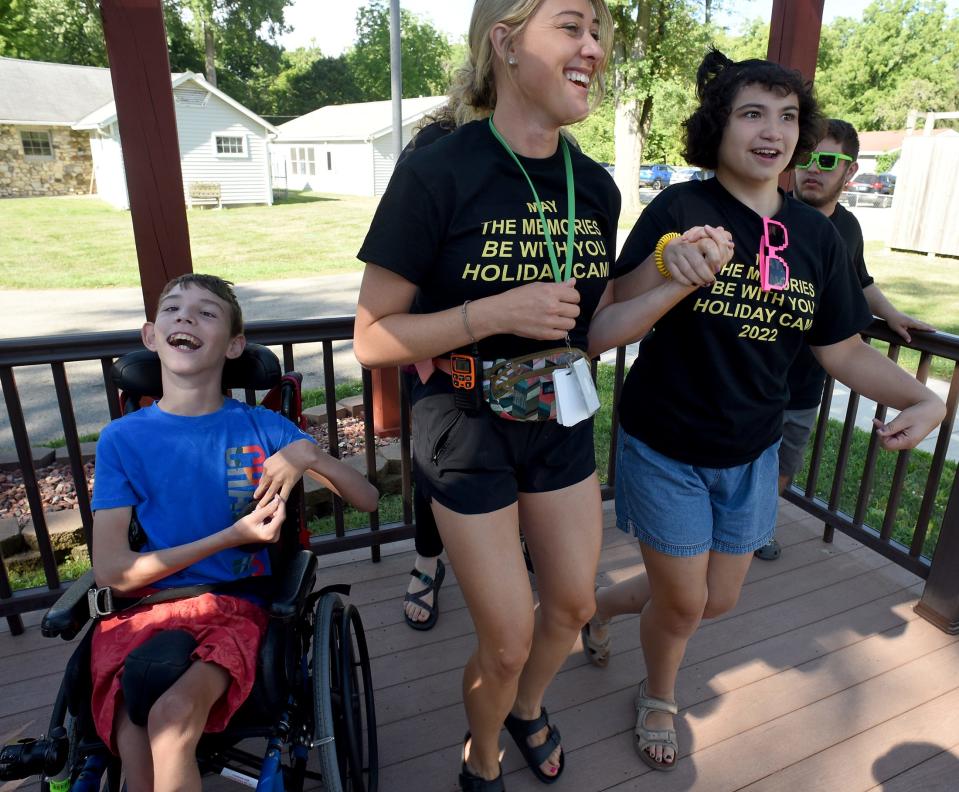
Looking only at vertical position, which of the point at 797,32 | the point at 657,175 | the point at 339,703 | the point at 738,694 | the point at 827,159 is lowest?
the point at 738,694

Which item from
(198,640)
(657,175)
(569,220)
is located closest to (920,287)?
(569,220)

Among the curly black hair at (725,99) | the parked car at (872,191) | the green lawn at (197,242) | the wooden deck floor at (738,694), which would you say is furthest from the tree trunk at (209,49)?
the curly black hair at (725,99)

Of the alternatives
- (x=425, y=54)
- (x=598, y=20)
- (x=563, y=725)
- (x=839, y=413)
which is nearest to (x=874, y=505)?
(x=839, y=413)

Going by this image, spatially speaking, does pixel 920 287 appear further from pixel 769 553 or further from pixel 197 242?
pixel 197 242

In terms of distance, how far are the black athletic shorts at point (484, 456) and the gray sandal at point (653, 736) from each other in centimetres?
85

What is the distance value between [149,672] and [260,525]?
0.36 metres

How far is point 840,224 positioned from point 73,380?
250 inches

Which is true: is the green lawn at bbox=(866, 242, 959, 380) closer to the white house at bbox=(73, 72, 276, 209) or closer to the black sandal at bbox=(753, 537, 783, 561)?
the black sandal at bbox=(753, 537, 783, 561)

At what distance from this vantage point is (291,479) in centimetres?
166

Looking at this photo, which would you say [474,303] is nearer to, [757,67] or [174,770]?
[757,67]

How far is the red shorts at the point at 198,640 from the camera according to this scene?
4.66 ft

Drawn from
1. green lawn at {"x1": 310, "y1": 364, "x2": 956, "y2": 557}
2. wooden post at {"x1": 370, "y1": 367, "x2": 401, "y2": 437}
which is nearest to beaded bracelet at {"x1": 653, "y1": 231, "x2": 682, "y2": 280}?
green lawn at {"x1": 310, "y1": 364, "x2": 956, "y2": 557}

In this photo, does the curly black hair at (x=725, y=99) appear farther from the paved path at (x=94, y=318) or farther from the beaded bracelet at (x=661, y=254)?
the paved path at (x=94, y=318)

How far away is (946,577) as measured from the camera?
251cm
